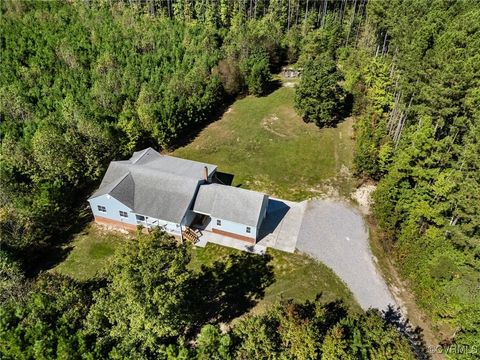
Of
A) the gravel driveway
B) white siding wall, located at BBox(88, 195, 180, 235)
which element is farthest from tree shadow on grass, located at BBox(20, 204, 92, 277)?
the gravel driveway

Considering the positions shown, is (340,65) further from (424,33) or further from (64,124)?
(64,124)

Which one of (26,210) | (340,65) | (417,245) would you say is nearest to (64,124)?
(26,210)

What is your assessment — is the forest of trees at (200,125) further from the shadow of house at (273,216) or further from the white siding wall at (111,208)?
the shadow of house at (273,216)

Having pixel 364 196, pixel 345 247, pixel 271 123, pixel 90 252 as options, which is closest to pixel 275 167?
pixel 271 123

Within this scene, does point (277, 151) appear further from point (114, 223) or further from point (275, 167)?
point (114, 223)

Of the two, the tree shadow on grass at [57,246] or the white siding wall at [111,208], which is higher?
the white siding wall at [111,208]

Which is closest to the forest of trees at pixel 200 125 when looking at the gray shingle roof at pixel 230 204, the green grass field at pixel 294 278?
the green grass field at pixel 294 278

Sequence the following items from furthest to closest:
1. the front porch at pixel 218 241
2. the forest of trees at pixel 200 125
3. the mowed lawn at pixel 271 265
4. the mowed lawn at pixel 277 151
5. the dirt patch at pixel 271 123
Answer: the dirt patch at pixel 271 123
the mowed lawn at pixel 277 151
the front porch at pixel 218 241
the mowed lawn at pixel 271 265
the forest of trees at pixel 200 125
